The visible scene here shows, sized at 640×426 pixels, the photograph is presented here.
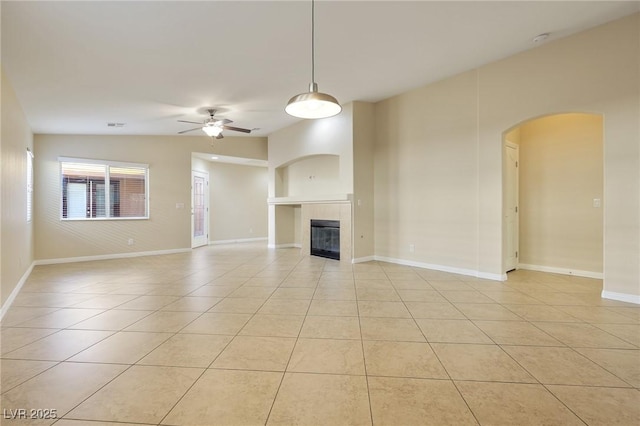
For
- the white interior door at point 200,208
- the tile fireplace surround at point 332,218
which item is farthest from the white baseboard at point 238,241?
the tile fireplace surround at point 332,218

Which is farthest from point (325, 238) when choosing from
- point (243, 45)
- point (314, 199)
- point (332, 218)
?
point (243, 45)

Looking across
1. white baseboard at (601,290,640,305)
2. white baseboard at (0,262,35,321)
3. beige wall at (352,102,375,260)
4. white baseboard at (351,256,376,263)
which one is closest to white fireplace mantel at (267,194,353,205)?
beige wall at (352,102,375,260)

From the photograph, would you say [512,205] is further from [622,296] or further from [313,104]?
[313,104]

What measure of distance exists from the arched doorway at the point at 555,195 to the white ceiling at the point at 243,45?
1453 millimetres

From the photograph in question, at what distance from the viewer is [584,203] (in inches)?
184

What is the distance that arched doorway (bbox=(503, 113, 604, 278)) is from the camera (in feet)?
15.0

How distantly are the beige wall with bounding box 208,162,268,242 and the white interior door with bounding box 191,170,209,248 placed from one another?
0.14 meters

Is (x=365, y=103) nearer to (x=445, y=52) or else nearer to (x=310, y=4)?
(x=445, y=52)

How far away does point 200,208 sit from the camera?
9242mm

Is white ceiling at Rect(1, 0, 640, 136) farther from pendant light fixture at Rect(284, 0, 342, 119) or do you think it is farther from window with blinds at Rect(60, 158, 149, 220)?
window with blinds at Rect(60, 158, 149, 220)

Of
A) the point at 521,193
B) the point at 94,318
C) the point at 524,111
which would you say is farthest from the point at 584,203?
the point at 94,318

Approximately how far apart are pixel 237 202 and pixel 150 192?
9.56 ft

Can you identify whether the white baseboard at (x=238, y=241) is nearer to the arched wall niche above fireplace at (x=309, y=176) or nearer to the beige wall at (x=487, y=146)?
the arched wall niche above fireplace at (x=309, y=176)

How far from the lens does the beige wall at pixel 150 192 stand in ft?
21.2
